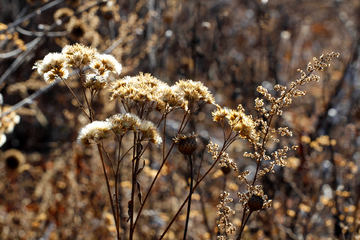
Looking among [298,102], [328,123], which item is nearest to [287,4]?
[298,102]

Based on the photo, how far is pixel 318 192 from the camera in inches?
110

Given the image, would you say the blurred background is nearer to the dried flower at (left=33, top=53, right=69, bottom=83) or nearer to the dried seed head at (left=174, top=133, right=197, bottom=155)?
the dried seed head at (left=174, top=133, right=197, bottom=155)

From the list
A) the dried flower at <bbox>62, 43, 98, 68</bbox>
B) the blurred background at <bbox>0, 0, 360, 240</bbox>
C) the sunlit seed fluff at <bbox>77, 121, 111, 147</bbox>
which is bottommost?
the sunlit seed fluff at <bbox>77, 121, 111, 147</bbox>

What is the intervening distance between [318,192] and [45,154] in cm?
481

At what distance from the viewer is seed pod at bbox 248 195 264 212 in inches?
45.3

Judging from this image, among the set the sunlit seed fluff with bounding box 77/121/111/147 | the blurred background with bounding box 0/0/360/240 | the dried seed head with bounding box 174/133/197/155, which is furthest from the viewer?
the blurred background with bounding box 0/0/360/240

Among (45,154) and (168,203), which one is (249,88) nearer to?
(168,203)

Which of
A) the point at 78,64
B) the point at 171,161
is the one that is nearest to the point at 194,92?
the point at 78,64

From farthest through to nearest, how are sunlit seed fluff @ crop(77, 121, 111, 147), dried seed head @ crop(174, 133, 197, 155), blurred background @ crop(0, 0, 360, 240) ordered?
blurred background @ crop(0, 0, 360, 240), dried seed head @ crop(174, 133, 197, 155), sunlit seed fluff @ crop(77, 121, 111, 147)

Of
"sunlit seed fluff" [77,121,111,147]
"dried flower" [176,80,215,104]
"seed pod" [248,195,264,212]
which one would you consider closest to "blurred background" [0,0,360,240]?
"seed pod" [248,195,264,212]

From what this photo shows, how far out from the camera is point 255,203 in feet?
3.79

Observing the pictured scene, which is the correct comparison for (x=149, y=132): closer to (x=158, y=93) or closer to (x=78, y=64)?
(x=158, y=93)

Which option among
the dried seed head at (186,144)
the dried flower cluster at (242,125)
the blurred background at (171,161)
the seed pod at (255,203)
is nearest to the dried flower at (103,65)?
the dried seed head at (186,144)

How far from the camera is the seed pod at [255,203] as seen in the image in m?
1.15
